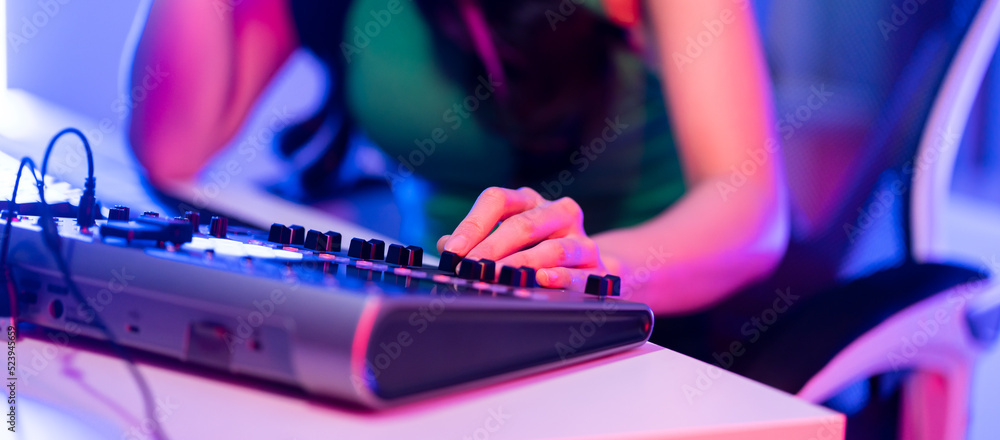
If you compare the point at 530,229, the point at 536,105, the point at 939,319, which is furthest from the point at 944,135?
the point at 530,229

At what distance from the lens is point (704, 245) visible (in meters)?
1.01

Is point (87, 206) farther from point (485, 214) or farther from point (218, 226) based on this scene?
point (485, 214)

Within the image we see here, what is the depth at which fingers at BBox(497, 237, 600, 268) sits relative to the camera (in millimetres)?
→ 548

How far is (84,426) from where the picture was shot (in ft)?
0.76

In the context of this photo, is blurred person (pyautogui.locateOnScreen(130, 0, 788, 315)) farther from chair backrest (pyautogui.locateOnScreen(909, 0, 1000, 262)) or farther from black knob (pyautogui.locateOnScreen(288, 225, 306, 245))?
black knob (pyautogui.locateOnScreen(288, 225, 306, 245))

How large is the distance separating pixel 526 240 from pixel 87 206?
345 millimetres

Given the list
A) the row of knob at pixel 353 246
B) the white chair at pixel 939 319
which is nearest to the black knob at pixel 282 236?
the row of knob at pixel 353 246

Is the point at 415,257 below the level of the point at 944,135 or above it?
below

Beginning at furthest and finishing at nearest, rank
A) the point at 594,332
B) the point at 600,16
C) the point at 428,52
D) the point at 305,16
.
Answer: the point at 305,16 → the point at 428,52 → the point at 600,16 → the point at 594,332

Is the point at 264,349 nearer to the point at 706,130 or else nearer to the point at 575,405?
the point at 575,405

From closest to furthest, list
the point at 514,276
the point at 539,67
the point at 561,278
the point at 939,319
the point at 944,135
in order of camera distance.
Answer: the point at 514,276, the point at 561,278, the point at 939,319, the point at 944,135, the point at 539,67

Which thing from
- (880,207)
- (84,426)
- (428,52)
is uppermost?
(428,52)

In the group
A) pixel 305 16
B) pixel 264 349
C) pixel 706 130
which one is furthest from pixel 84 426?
pixel 305 16

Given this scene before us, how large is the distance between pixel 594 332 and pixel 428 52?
4.02ft
